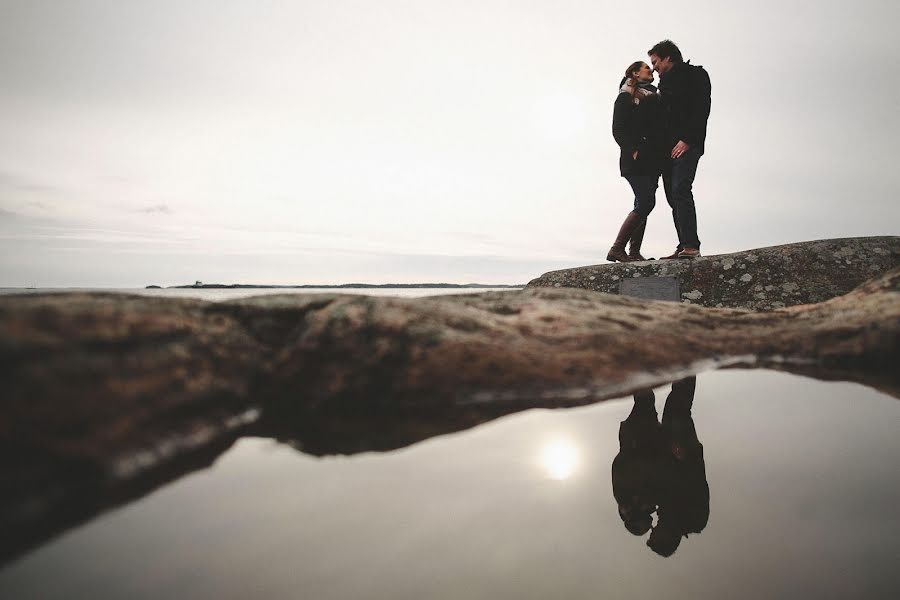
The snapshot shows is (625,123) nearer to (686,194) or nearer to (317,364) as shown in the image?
(686,194)

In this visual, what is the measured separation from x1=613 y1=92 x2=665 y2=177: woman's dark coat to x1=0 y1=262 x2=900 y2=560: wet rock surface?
3609 mm

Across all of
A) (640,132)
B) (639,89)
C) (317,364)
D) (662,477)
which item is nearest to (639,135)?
(640,132)

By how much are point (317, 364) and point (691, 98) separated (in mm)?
5430

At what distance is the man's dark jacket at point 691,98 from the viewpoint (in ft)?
17.0

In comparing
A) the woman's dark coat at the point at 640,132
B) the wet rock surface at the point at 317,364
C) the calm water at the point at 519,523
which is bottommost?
the calm water at the point at 519,523

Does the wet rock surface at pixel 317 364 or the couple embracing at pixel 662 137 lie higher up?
the couple embracing at pixel 662 137

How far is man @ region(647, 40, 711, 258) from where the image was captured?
5.18 meters

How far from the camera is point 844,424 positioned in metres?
1.48

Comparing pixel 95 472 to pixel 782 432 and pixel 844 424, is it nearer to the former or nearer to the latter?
pixel 782 432

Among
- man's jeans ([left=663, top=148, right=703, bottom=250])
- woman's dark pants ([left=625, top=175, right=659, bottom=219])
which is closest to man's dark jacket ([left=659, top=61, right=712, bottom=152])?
man's jeans ([left=663, top=148, right=703, bottom=250])

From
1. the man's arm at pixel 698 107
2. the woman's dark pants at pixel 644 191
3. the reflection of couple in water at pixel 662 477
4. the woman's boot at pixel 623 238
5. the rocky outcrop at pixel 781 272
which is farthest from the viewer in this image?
the woman's boot at pixel 623 238

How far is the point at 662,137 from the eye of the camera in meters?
5.92

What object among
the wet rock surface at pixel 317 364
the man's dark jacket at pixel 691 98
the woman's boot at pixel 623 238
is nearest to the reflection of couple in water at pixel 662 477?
the wet rock surface at pixel 317 364

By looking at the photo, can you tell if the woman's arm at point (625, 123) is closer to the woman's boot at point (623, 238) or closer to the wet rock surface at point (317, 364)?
the woman's boot at point (623, 238)
